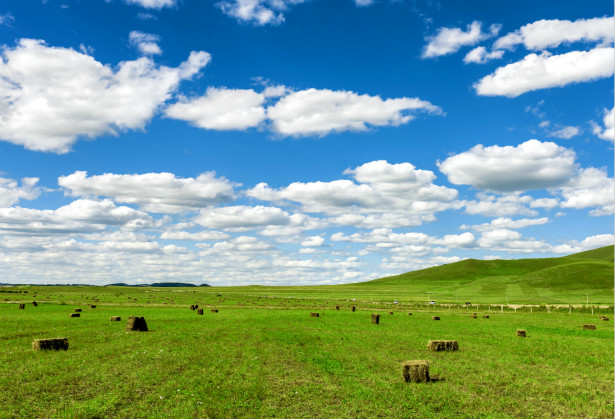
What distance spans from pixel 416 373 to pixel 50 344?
20552 millimetres

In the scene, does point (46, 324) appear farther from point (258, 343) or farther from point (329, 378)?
point (329, 378)

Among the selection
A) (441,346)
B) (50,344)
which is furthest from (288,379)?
(50,344)

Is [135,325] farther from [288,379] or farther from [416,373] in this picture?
[416,373]

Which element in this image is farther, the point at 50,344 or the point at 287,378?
the point at 50,344

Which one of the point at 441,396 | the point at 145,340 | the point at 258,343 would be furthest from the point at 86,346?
the point at 441,396

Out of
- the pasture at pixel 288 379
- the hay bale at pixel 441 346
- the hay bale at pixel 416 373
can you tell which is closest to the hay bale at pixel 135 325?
the pasture at pixel 288 379

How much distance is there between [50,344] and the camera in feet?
83.7

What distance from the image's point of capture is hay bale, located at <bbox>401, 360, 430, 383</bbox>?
20.0 metres

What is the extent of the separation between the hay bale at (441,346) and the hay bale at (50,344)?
22.6m

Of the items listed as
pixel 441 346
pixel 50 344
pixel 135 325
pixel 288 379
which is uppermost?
pixel 50 344

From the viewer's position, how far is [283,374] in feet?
69.4

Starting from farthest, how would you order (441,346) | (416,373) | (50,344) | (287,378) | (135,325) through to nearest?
(135,325), (441,346), (50,344), (287,378), (416,373)

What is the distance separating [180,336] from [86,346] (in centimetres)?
716

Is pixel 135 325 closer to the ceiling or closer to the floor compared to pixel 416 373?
closer to the ceiling
